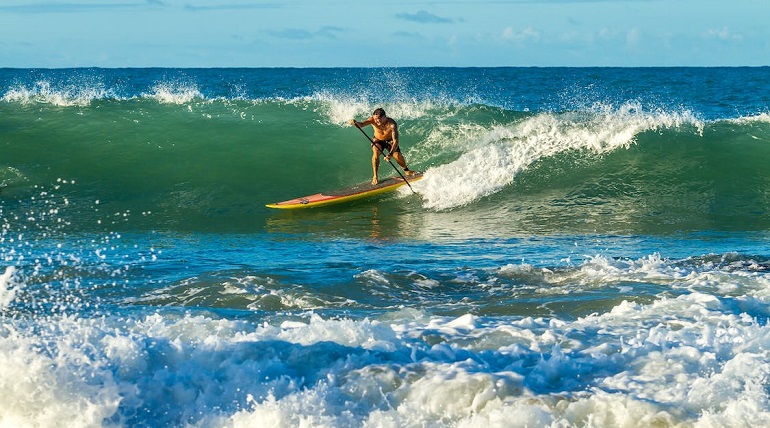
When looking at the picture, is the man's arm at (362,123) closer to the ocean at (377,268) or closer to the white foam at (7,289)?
the ocean at (377,268)

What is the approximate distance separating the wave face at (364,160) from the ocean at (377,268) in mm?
73

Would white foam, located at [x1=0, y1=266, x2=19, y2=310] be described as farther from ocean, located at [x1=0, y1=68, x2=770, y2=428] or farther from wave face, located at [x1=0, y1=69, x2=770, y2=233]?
wave face, located at [x1=0, y1=69, x2=770, y2=233]

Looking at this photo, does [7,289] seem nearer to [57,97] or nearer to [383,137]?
[383,137]

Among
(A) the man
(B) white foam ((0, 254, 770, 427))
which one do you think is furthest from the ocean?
(A) the man

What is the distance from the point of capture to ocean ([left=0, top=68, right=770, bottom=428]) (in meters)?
5.14

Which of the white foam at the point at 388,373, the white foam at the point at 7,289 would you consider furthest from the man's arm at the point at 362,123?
the white foam at the point at 388,373

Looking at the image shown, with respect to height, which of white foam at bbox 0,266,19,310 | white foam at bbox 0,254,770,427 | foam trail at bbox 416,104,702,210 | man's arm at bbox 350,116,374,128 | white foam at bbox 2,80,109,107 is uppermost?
white foam at bbox 2,80,109,107

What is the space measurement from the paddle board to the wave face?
0.35 meters

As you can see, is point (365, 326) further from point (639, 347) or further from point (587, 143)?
point (587, 143)

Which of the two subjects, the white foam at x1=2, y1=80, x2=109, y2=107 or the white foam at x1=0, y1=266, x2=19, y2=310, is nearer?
the white foam at x1=0, y1=266, x2=19, y2=310

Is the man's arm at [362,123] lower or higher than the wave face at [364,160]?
higher

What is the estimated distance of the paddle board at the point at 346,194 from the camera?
1365 centimetres

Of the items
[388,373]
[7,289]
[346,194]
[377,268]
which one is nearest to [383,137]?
[346,194]

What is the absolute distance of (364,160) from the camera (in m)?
17.6
